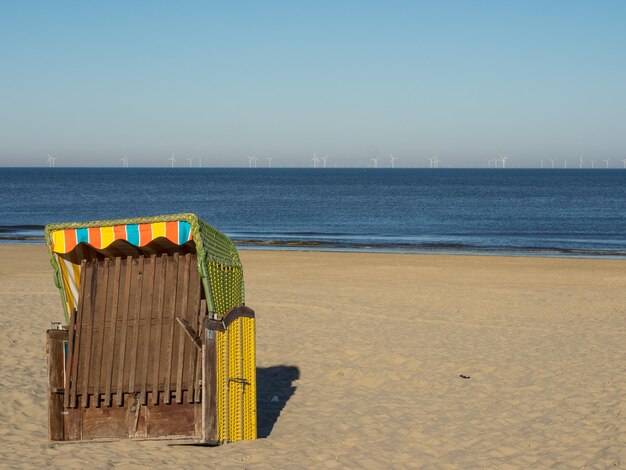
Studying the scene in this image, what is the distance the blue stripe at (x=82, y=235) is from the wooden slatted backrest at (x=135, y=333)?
0.41m

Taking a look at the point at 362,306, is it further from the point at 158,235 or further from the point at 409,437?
the point at 158,235

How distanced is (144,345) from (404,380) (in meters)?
5.20

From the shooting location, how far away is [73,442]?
9203mm

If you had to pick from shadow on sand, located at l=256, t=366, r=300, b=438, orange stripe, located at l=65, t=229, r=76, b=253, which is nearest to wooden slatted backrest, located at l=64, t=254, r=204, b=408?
orange stripe, located at l=65, t=229, r=76, b=253

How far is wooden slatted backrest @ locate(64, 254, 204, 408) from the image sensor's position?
916cm

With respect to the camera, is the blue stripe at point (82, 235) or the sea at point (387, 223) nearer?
the blue stripe at point (82, 235)

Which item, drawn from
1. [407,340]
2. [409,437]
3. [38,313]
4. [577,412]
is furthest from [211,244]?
[38,313]

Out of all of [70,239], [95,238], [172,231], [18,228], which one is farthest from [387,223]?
[172,231]

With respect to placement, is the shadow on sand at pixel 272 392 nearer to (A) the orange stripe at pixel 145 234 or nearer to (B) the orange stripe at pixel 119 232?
(A) the orange stripe at pixel 145 234

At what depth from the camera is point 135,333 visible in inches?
367

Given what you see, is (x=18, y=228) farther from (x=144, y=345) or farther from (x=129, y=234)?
(x=129, y=234)

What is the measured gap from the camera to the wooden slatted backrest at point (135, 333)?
916cm

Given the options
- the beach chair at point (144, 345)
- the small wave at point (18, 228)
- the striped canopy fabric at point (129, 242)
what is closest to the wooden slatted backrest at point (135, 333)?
the beach chair at point (144, 345)

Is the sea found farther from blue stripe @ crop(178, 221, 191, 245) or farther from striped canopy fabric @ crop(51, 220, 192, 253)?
blue stripe @ crop(178, 221, 191, 245)
